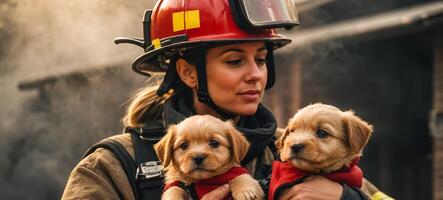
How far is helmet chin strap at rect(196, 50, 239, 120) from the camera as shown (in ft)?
16.0

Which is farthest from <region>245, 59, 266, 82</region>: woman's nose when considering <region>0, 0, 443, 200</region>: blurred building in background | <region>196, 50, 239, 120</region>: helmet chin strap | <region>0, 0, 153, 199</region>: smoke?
<region>0, 0, 153, 199</region>: smoke

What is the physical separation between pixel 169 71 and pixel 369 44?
29.3 ft

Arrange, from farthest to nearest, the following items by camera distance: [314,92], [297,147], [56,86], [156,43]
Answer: [56,86] < [314,92] < [156,43] < [297,147]

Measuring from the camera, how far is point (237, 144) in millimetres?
4309

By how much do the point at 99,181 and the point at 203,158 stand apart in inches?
26.7

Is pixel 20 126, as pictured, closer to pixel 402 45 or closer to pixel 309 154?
pixel 402 45

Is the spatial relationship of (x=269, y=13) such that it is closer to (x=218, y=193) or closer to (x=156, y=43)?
(x=156, y=43)

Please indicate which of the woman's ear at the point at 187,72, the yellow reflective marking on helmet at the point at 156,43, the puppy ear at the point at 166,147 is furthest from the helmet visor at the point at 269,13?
the puppy ear at the point at 166,147

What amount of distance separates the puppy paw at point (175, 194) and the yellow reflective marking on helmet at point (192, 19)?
1057mm

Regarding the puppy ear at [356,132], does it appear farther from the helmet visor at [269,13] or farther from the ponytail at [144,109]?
the ponytail at [144,109]

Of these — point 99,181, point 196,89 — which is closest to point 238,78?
point 196,89

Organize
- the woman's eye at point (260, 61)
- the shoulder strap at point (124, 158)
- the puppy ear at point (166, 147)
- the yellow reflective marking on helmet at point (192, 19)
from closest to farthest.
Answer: the puppy ear at point (166, 147) → the shoulder strap at point (124, 158) → the woman's eye at point (260, 61) → the yellow reflective marking on helmet at point (192, 19)

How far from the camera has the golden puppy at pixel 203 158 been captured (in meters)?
4.21

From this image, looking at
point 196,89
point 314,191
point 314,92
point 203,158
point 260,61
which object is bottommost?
point 314,92
